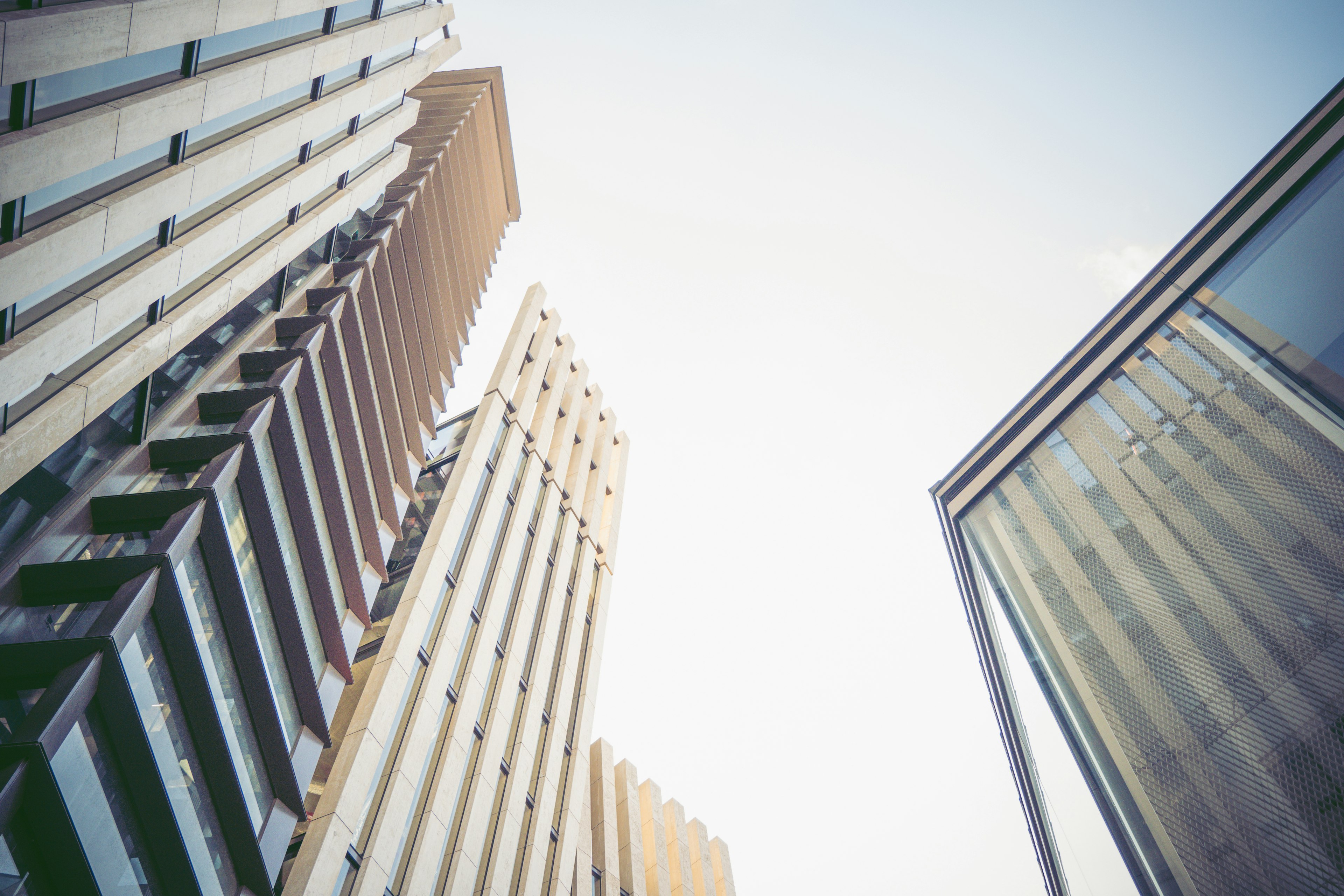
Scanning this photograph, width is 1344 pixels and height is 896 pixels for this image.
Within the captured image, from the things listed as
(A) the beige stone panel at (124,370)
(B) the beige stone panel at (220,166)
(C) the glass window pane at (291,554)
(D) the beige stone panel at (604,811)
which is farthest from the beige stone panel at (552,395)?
(A) the beige stone panel at (124,370)

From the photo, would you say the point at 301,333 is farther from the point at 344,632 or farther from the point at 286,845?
the point at 286,845

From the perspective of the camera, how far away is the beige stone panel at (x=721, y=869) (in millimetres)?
37062

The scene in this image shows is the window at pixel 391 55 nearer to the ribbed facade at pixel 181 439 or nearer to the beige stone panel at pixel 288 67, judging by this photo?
the ribbed facade at pixel 181 439

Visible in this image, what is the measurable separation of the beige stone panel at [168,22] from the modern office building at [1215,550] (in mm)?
15628

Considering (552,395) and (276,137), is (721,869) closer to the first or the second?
(552,395)

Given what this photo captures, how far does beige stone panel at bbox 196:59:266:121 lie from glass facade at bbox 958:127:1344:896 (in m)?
16.3

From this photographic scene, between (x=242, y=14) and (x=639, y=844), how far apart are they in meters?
32.3

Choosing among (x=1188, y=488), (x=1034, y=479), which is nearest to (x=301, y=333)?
(x=1034, y=479)

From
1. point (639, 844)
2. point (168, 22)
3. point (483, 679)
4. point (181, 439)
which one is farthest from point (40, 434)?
point (639, 844)

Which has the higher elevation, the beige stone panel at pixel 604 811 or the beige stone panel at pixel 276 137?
the beige stone panel at pixel 276 137

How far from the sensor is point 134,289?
40.6 ft

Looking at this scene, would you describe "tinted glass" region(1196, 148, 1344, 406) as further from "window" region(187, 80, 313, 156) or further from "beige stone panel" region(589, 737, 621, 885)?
"beige stone panel" region(589, 737, 621, 885)

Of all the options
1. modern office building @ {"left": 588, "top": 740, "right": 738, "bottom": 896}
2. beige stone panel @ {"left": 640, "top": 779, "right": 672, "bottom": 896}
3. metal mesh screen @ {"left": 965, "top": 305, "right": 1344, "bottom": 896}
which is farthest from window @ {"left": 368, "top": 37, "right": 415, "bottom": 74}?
beige stone panel @ {"left": 640, "top": 779, "right": 672, "bottom": 896}

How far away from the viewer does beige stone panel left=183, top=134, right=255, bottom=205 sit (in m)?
13.6
